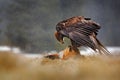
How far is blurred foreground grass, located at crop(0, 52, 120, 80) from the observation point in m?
4.24

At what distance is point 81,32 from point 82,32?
0.01 m

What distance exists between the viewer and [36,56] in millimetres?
4426

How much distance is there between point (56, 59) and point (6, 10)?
2.44ft

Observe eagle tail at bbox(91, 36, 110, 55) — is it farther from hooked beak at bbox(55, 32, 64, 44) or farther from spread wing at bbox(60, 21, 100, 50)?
hooked beak at bbox(55, 32, 64, 44)

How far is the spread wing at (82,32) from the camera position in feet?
14.6

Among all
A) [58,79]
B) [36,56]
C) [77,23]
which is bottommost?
[58,79]

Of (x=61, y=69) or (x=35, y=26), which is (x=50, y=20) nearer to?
(x=35, y=26)

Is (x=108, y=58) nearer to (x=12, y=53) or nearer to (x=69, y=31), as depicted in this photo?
(x=69, y=31)

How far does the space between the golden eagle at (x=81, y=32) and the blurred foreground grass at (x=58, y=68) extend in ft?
0.49

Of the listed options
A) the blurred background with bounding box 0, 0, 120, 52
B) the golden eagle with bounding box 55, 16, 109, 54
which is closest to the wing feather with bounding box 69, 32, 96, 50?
the golden eagle with bounding box 55, 16, 109, 54

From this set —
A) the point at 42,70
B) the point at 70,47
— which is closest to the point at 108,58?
the point at 70,47

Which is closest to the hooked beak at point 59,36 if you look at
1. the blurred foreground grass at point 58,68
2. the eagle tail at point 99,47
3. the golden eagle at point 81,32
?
the golden eagle at point 81,32

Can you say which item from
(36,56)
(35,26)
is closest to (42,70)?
(36,56)

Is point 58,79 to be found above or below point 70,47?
below
